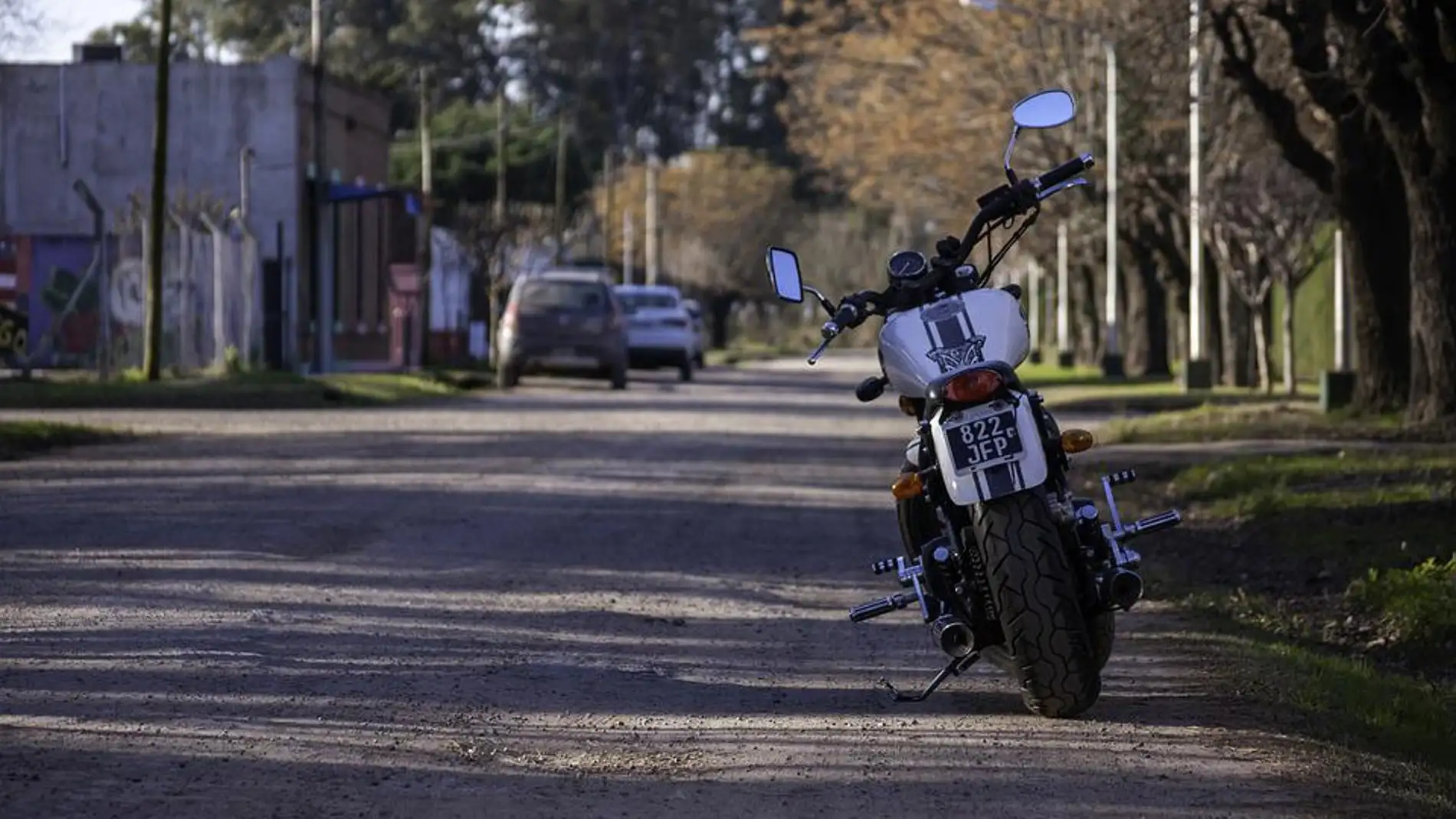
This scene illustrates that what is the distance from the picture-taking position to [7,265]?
133 ft

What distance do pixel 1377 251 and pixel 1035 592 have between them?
16940 millimetres

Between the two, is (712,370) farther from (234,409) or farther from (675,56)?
(675,56)

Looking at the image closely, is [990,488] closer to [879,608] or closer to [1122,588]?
[1122,588]

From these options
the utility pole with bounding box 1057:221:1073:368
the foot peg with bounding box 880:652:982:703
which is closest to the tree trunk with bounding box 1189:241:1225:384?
the utility pole with bounding box 1057:221:1073:368

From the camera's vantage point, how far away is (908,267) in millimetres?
8180

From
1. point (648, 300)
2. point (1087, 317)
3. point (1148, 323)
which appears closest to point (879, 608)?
point (648, 300)

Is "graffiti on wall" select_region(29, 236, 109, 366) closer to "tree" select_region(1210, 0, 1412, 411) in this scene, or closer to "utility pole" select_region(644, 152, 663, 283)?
"tree" select_region(1210, 0, 1412, 411)

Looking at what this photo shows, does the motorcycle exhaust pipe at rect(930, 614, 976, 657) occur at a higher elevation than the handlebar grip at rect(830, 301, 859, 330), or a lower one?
lower

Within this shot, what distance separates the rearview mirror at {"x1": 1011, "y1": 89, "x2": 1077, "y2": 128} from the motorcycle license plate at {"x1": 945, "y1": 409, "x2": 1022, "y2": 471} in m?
1.24

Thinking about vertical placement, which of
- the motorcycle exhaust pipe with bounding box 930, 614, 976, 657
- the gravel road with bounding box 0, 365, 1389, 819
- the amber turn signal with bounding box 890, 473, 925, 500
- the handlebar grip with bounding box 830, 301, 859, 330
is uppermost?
the handlebar grip with bounding box 830, 301, 859, 330

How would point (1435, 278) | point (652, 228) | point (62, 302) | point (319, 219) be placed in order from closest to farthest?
point (1435, 278) < point (62, 302) < point (319, 219) < point (652, 228)

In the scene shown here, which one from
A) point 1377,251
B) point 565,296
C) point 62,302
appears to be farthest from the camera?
point 62,302

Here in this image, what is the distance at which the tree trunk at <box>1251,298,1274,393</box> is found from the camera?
1378 inches

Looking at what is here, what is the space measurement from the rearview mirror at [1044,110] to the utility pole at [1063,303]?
131 ft
